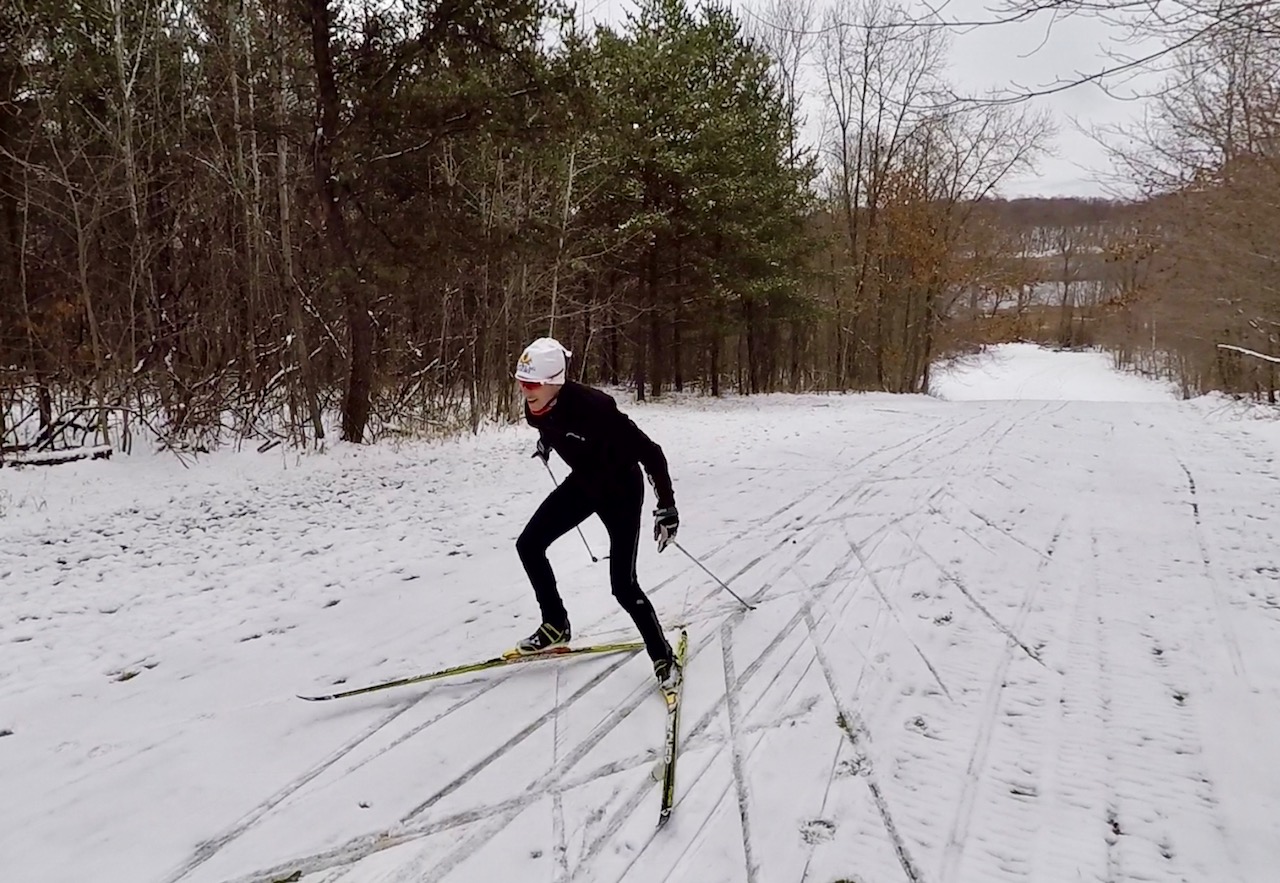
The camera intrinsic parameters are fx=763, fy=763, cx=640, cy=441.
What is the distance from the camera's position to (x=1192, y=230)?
59.3 ft

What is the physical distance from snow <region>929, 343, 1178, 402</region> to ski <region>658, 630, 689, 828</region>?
3292 centimetres

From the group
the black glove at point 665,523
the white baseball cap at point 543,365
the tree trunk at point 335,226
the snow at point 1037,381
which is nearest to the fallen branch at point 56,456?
the tree trunk at point 335,226

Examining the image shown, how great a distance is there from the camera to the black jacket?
4.15 metres

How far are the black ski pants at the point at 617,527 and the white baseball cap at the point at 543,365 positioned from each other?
58 cm

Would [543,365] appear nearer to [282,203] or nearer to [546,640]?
[546,640]

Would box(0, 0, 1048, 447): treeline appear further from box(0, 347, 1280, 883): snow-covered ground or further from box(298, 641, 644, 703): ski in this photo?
box(298, 641, 644, 703): ski

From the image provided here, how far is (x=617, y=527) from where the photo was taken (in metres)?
4.23

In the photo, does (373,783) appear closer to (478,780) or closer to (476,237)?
(478,780)

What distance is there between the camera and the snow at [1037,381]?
1517 inches

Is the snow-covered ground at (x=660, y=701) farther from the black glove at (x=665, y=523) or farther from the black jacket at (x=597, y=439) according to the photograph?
the black jacket at (x=597, y=439)

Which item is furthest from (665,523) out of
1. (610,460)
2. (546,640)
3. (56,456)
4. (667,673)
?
(56,456)

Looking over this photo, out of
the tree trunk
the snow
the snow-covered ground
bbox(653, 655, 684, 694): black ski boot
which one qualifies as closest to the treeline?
the tree trunk

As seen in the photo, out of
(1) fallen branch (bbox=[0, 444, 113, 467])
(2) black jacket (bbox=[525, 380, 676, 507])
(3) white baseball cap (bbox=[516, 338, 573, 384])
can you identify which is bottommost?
(1) fallen branch (bbox=[0, 444, 113, 467])

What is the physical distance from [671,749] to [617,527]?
1.24 metres
